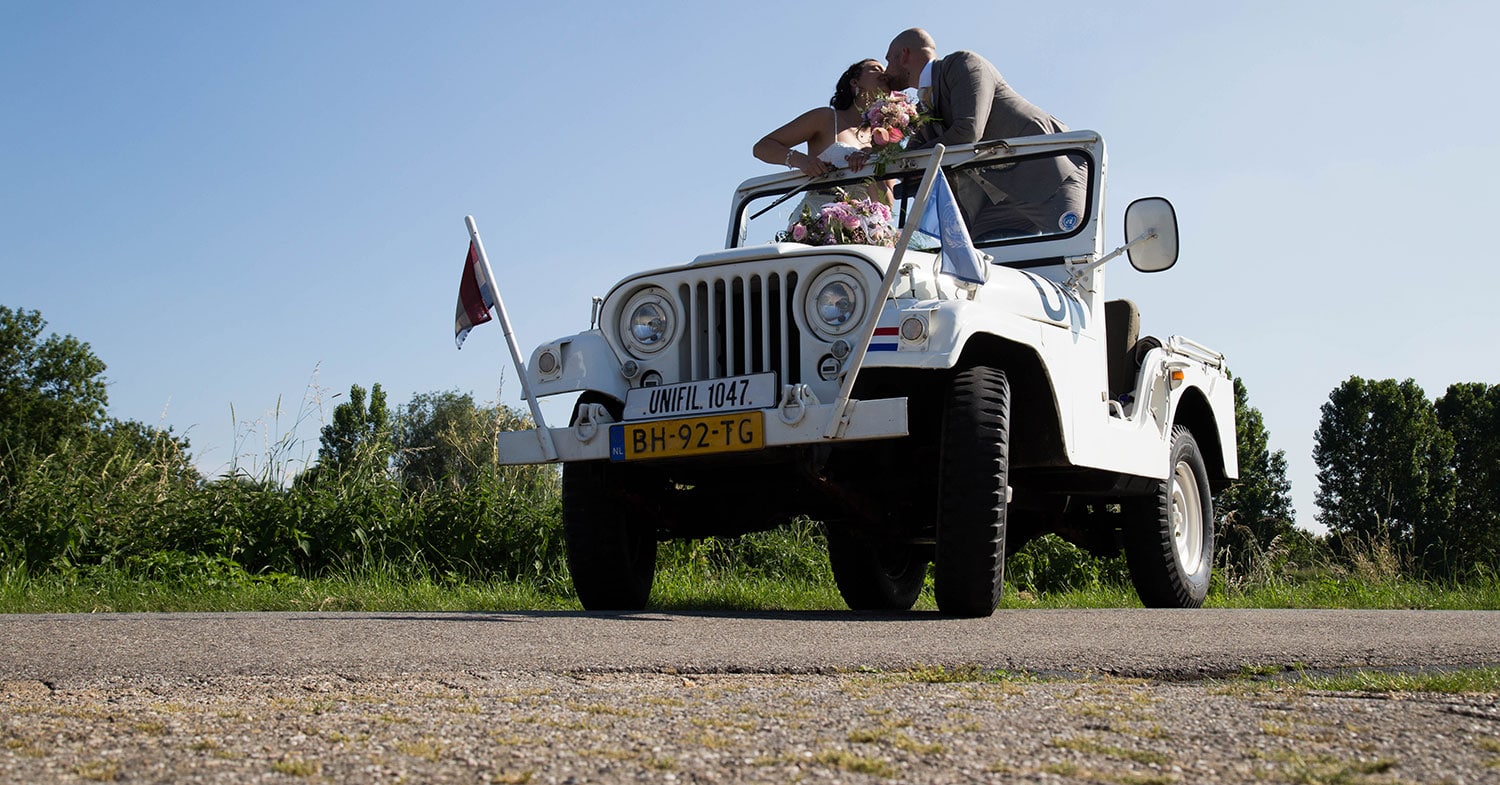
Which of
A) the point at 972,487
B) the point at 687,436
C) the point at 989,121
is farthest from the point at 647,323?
the point at 989,121

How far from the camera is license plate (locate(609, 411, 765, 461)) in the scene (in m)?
4.99

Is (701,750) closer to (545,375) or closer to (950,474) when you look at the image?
(950,474)

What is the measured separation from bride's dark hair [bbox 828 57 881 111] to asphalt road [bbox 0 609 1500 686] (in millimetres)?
2992

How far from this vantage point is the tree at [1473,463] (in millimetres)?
50375

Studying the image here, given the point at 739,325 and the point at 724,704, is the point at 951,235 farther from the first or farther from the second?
the point at 724,704

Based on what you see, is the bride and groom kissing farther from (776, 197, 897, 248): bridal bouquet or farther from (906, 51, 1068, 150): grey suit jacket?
(776, 197, 897, 248): bridal bouquet

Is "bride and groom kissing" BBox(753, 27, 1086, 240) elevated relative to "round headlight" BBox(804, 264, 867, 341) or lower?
elevated

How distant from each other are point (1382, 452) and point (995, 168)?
53.6 metres

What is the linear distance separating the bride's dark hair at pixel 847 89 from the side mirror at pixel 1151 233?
1653mm

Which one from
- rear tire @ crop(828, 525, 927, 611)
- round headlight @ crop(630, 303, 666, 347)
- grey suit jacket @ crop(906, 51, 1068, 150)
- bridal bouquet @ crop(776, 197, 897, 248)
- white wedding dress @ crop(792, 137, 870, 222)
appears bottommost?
A: rear tire @ crop(828, 525, 927, 611)

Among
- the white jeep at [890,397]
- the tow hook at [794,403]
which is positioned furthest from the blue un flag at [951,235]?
the tow hook at [794,403]

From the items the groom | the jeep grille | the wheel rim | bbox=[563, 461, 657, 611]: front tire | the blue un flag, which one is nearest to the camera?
the blue un flag

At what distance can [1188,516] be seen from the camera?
7414 millimetres

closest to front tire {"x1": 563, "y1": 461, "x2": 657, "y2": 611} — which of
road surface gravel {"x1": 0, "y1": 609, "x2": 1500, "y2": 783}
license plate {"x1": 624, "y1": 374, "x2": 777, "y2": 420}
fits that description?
license plate {"x1": 624, "y1": 374, "x2": 777, "y2": 420}
